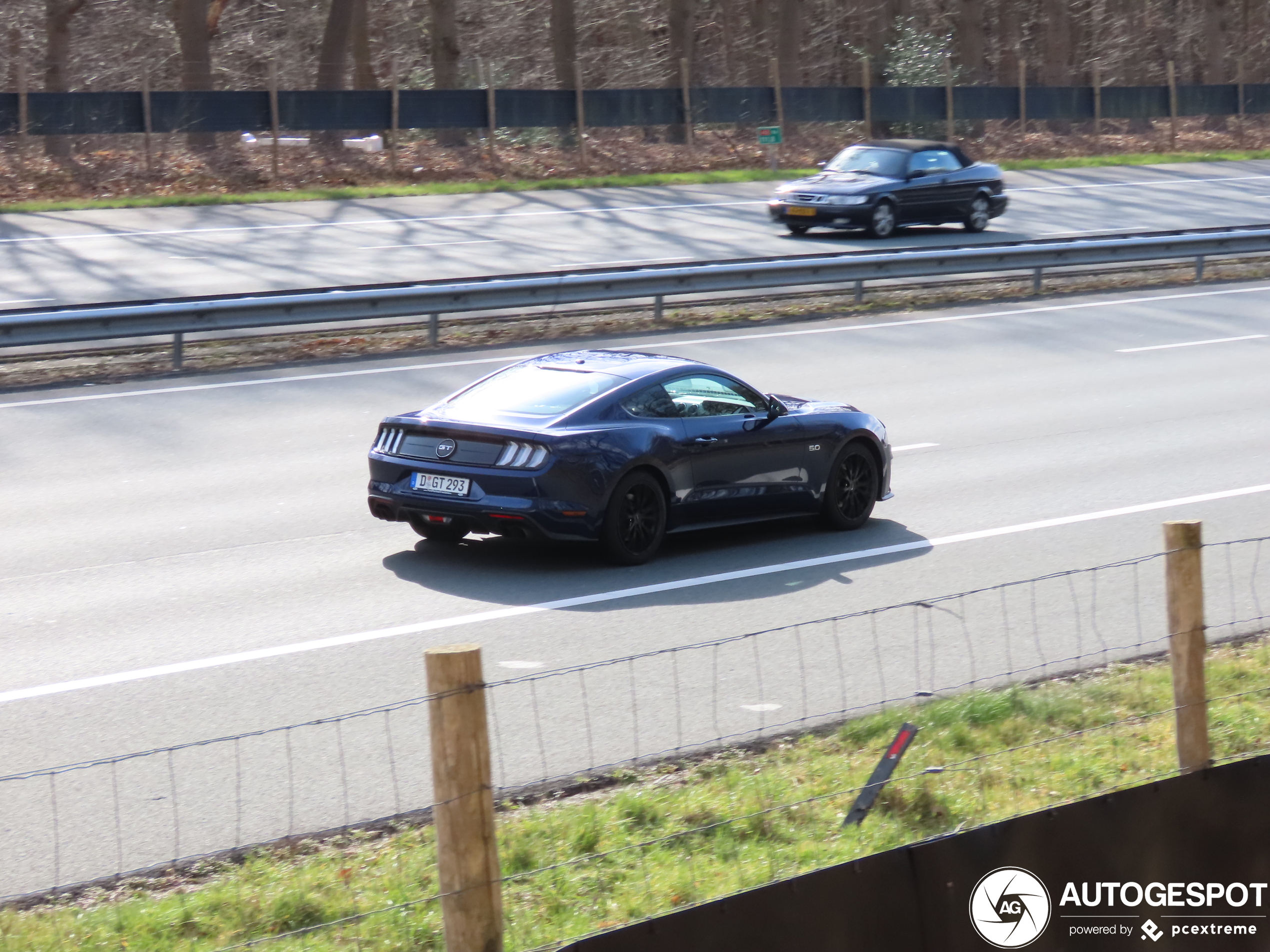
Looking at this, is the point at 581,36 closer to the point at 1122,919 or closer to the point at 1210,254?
the point at 1210,254

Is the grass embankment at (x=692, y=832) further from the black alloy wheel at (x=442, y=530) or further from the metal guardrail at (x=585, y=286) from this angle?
the metal guardrail at (x=585, y=286)

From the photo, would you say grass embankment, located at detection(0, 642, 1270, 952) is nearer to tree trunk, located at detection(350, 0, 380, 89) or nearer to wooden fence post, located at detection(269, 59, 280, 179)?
wooden fence post, located at detection(269, 59, 280, 179)

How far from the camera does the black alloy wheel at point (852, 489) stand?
11.0 m

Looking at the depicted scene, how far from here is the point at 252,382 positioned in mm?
16344

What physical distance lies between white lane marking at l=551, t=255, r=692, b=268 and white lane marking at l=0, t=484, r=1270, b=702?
41.9ft

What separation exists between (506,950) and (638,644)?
12.1 feet

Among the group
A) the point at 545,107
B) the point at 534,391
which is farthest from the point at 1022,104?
the point at 534,391

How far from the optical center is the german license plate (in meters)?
9.62

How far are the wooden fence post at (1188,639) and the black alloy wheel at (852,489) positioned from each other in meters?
5.63

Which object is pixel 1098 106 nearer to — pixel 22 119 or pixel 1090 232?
pixel 1090 232

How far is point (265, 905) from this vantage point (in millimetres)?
4883

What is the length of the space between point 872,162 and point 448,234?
7800 mm

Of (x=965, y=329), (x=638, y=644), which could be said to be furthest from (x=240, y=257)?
(x=638, y=644)

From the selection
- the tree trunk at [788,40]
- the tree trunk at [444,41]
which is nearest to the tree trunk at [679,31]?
the tree trunk at [788,40]
